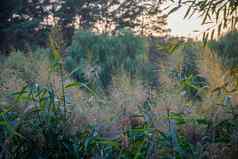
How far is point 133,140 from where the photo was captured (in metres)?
3.96

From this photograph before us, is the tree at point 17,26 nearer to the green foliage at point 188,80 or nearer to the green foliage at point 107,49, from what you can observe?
the green foliage at point 107,49

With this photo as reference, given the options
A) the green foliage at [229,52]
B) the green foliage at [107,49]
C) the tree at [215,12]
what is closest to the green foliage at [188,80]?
the green foliage at [229,52]

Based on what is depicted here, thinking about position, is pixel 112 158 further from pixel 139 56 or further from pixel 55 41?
pixel 139 56

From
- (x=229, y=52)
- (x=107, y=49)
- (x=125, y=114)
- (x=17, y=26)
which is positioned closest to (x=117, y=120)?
(x=125, y=114)

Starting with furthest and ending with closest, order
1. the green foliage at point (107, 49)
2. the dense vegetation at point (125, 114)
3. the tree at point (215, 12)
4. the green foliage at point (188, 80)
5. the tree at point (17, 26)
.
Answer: the tree at point (17, 26), the green foliage at point (107, 49), the green foliage at point (188, 80), the dense vegetation at point (125, 114), the tree at point (215, 12)

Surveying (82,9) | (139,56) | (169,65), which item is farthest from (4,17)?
(169,65)

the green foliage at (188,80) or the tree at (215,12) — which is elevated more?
the tree at (215,12)

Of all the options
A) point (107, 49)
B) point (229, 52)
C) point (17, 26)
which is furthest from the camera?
point (17, 26)

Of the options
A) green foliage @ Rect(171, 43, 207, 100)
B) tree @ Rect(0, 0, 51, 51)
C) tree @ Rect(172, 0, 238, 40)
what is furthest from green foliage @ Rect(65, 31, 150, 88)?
tree @ Rect(172, 0, 238, 40)

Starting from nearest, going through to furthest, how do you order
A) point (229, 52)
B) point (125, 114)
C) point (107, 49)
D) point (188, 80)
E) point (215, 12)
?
point (215, 12) < point (125, 114) < point (188, 80) < point (229, 52) < point (107, 49)

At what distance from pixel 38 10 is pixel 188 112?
18.8 meters

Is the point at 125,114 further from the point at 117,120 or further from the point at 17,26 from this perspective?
the point at 17,26

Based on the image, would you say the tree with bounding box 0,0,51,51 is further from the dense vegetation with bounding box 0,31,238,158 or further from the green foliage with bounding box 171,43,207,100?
the dense vegetation with bounding box 0,31,238,158

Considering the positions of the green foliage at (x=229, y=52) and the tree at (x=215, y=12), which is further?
the green foliage at (x=229, y=52)
